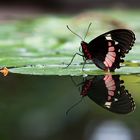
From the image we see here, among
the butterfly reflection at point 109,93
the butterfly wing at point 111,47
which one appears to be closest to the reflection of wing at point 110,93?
the butterfly reflection at point 109,93

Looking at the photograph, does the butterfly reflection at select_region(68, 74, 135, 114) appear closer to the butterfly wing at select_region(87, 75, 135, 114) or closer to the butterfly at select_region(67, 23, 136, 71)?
the butterfly wing at select_region(87, 75, 135, 114)

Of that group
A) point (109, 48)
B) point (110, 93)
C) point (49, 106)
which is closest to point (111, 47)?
point (109, 48)

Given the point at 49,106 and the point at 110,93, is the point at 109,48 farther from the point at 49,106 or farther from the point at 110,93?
A: the point at 49,106

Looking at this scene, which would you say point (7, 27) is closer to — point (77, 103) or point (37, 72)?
point (37, 72)

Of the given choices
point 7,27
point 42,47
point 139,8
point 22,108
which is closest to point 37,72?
point 22,108

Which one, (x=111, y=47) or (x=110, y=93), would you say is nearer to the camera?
(x=110, y=93)

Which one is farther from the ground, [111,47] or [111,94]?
[111,47]

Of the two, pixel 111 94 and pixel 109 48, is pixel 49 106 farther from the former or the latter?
pixel 109 48

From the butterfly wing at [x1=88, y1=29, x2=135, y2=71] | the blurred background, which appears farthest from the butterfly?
the blurred background
